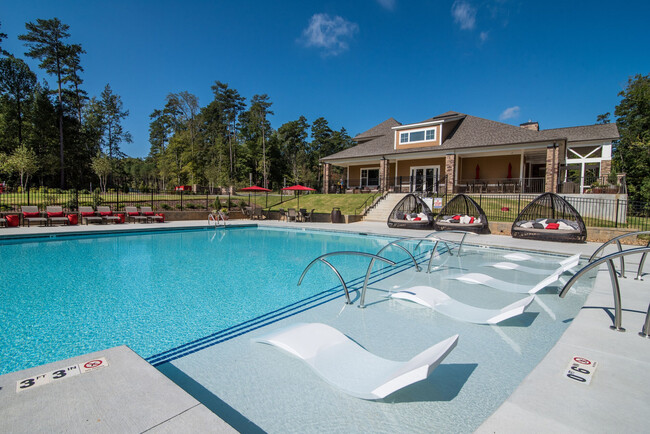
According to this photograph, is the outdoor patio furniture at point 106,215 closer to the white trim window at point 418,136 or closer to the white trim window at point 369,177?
the white trim window at point 369,177

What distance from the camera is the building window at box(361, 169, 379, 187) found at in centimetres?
2922

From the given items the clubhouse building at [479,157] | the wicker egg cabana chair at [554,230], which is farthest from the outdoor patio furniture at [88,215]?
the wicker egg cabana chair at [554,230]

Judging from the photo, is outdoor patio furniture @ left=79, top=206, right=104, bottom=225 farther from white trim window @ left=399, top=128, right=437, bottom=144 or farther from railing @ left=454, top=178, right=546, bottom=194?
railing @ left=454, top=178, right=546, bottom=194

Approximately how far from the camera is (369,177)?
2962 centimetres

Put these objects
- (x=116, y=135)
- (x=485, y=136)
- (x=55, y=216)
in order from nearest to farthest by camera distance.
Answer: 1. (x=55, y=216)
2. (x=485, y=136)
3. (x=116, y=135)

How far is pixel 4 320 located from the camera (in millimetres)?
4602

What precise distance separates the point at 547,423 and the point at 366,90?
3506 cm

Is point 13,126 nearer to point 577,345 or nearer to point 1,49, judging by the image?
point 1,49

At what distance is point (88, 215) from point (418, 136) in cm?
2297

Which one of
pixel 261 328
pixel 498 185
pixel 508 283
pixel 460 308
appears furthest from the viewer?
pixel 498 185

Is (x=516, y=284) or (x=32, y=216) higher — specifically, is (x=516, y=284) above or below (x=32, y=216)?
below

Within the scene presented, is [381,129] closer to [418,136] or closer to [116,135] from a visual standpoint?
[418,136]

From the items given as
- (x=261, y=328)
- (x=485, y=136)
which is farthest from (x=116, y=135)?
(x=261, y=328)

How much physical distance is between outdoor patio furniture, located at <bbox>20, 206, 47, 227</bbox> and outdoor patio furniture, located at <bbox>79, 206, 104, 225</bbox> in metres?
1.49
